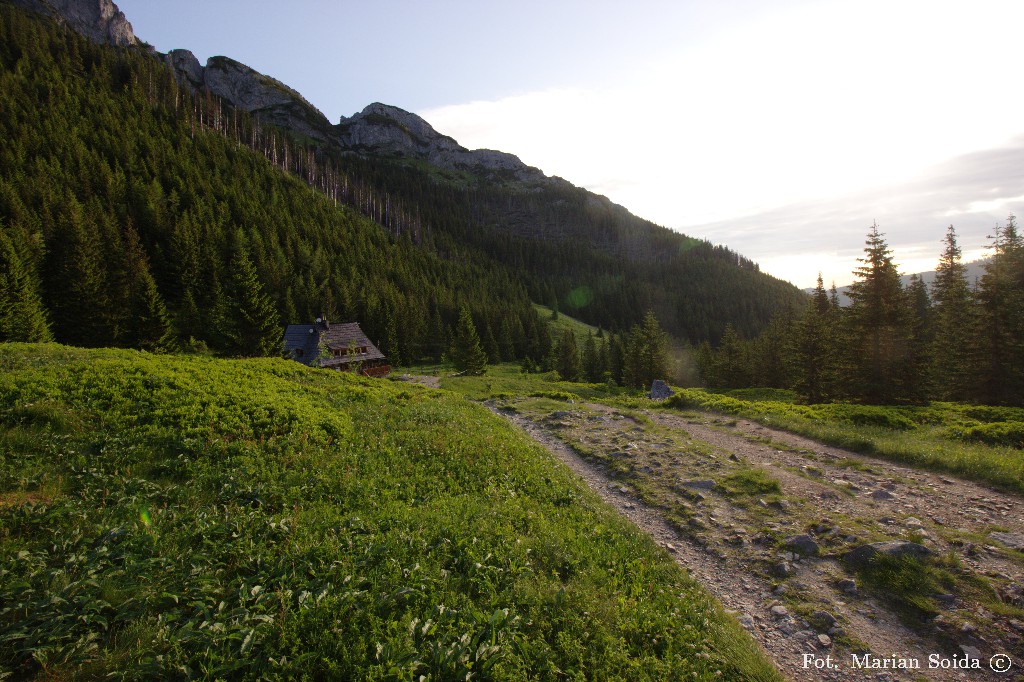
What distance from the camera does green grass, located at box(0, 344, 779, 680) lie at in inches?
184

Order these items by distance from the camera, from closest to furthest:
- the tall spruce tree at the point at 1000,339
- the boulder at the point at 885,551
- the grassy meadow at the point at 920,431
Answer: the boulder at the point at 885,551 → the grassy meadow at the point at 920,431 → the tall spruce tree at the point at 1000,339

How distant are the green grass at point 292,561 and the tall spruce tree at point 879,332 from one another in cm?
2981

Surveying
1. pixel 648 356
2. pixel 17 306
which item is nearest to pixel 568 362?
pixel 648 356

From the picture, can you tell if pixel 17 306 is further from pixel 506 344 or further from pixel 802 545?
pixel 506 344

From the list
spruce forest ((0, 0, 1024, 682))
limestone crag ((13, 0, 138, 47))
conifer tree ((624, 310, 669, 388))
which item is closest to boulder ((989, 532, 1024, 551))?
spruce forest ((0, 0, 1024, 682))

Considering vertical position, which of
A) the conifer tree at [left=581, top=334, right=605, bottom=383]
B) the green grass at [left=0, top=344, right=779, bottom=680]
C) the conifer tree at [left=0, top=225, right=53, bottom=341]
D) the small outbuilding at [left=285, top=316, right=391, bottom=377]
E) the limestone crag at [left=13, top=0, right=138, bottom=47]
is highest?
the limestone crag at [left=13, top=0, right=138, bottom=47]

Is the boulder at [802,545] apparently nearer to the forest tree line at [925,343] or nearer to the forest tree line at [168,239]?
the forest tree line at [925,343]

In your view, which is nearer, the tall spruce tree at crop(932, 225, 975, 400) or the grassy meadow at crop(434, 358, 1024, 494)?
the grassy meadow at crop(434, 358, 1024, 494)

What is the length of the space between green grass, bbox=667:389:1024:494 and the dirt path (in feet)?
2.95

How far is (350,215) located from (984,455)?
14557 cm

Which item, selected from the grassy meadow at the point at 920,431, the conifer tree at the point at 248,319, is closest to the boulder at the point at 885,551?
the grassy meadow at the point at 920,431

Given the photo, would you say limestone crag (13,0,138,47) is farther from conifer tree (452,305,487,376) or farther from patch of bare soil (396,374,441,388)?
patch of bare soil (396,374,441,388)

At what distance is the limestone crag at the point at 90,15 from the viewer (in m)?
171

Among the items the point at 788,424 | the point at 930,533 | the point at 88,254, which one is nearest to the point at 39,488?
the point at 930,533
